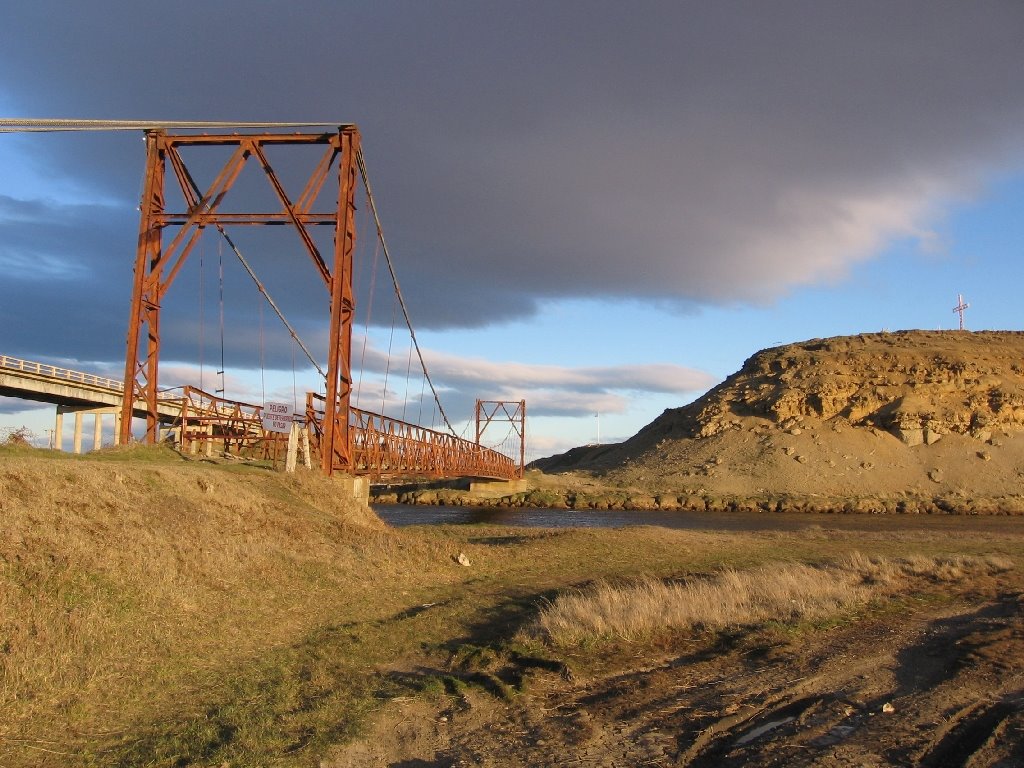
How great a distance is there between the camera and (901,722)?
615 centimetres

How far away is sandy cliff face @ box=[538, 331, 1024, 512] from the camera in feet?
215

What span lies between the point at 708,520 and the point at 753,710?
41.4m

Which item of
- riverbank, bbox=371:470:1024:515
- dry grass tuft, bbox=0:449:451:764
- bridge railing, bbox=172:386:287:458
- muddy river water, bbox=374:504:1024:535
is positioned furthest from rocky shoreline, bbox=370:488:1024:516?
dry grass tuft, bbox=0:449:451:764

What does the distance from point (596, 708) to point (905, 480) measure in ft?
218

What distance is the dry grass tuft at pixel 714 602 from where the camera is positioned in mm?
9789

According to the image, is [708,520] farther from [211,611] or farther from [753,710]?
[753,710]

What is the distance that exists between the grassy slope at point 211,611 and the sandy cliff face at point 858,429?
2083 inches

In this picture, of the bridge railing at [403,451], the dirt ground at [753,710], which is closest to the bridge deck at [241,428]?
the bridge railing at [403,451]

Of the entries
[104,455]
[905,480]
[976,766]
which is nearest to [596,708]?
[976,766]

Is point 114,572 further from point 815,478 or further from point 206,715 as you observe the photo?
point 815,478

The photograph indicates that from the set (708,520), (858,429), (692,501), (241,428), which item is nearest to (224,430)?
(241,428)

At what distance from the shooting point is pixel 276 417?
19.0 metres

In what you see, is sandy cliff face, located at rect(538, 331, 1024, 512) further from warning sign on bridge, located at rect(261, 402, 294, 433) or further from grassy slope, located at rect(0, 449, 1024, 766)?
grassy slope, located at rect(0, 449, 1024, 766)

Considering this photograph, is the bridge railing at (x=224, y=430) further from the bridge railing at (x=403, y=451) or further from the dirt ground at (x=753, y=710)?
the dirt ground at (x=753, y=710)
